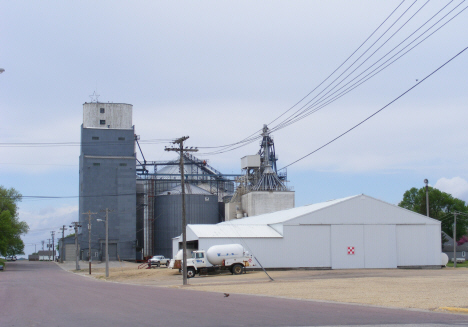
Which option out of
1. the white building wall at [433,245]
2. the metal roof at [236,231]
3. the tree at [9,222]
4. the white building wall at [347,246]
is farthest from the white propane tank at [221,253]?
the tree at [9,222]

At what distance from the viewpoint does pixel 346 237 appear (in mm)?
53781

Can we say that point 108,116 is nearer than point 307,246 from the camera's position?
No

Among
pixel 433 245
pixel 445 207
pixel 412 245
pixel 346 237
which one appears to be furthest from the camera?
pixel 445 207

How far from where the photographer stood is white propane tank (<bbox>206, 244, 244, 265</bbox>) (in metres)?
47.2

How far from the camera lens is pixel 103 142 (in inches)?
3770

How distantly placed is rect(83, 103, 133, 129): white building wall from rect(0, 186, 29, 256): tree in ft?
65.6

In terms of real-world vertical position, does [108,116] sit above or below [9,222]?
above

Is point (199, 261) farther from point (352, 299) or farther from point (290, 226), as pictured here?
point (352, 299)

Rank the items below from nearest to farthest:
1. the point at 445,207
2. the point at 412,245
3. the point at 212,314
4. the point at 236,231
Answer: the point at 212,314, the point at 236,231, the point at 412,245, the point at 445,207

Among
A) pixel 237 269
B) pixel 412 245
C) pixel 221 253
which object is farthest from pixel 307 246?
pixel 412 245

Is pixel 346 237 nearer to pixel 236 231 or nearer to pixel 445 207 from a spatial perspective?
pixel 236 231

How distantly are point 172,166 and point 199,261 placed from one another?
6327 centimetres

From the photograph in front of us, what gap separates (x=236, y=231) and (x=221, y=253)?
650 cm

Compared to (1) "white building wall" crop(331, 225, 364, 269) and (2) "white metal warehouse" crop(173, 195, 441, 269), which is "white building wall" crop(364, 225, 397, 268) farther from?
(1) "white building wall" crop(331, 225, 364, 269)
